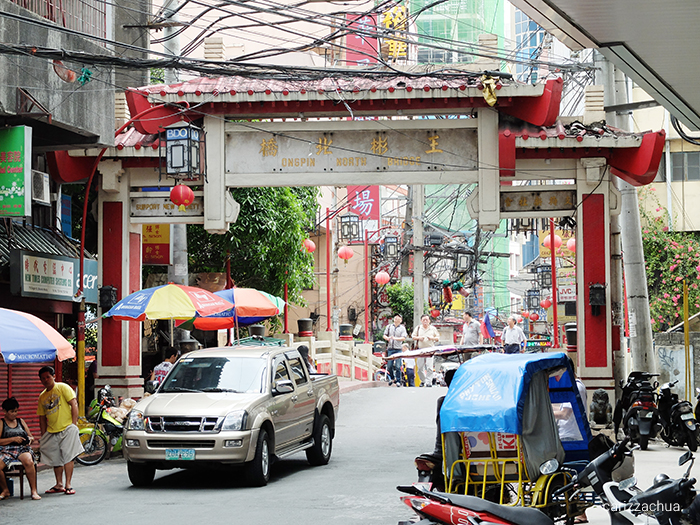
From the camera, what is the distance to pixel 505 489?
911 centimetres

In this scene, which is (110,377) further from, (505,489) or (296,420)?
(505,489)

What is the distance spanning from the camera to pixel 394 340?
29969 mm

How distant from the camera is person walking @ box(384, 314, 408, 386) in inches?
1172

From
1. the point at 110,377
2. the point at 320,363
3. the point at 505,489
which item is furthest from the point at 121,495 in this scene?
the point at 320,363

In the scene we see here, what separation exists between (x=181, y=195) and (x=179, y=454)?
6484 millimetres

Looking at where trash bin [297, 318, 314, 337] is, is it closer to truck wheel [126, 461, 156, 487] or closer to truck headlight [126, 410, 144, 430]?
truck wheel [126, 461, 156, 487]

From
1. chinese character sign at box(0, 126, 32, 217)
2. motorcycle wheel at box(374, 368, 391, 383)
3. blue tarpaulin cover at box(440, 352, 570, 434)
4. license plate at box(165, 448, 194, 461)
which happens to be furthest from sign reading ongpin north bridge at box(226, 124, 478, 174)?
motorcycle wheel at box(374, 368, 391, 383)

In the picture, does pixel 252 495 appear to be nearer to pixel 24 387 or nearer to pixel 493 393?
pixel 493 393

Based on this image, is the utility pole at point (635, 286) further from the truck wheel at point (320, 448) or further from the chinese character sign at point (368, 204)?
the chinese character sign at point (368, 204)

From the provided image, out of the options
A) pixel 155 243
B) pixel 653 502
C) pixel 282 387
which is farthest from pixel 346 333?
pixel 653 502

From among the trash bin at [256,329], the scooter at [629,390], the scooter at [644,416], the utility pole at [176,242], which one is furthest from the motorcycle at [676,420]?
the trash bin at [256,329]

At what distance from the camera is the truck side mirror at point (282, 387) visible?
508 inches

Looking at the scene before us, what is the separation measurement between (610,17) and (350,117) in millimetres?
10968

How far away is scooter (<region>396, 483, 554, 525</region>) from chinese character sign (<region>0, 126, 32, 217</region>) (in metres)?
8.97
